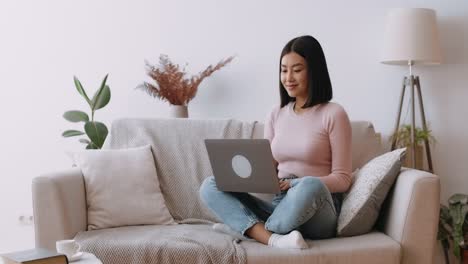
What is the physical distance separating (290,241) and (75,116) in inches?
62.5

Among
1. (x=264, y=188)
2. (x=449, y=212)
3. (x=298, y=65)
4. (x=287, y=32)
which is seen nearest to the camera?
(x=264, y=188)

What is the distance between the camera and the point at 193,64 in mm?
3469

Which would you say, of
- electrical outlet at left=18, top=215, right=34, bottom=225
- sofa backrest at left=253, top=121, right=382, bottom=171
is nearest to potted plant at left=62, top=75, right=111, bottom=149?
electrical outlet at left=18, top=215, right=34, bottom=225

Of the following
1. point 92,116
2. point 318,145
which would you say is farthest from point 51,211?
point 318,145

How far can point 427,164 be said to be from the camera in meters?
3.39

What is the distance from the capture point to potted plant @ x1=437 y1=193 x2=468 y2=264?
123 inches

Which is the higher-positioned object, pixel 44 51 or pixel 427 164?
pixel 44 51

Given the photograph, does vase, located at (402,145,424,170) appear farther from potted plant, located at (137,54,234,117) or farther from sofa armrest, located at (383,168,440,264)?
potted plant, located at (137,54,234,117)

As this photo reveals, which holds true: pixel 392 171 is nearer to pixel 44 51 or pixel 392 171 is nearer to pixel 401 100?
pixel 401 100

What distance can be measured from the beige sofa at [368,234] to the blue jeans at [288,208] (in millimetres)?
79

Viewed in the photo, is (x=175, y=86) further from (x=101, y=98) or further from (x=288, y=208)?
(x=288, y=208)

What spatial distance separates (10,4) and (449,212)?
8.90 ft

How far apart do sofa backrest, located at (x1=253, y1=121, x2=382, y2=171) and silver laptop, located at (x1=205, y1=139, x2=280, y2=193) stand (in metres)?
0.54

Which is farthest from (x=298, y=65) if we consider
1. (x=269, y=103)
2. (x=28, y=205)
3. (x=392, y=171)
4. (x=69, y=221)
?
(x=28, y=205)
